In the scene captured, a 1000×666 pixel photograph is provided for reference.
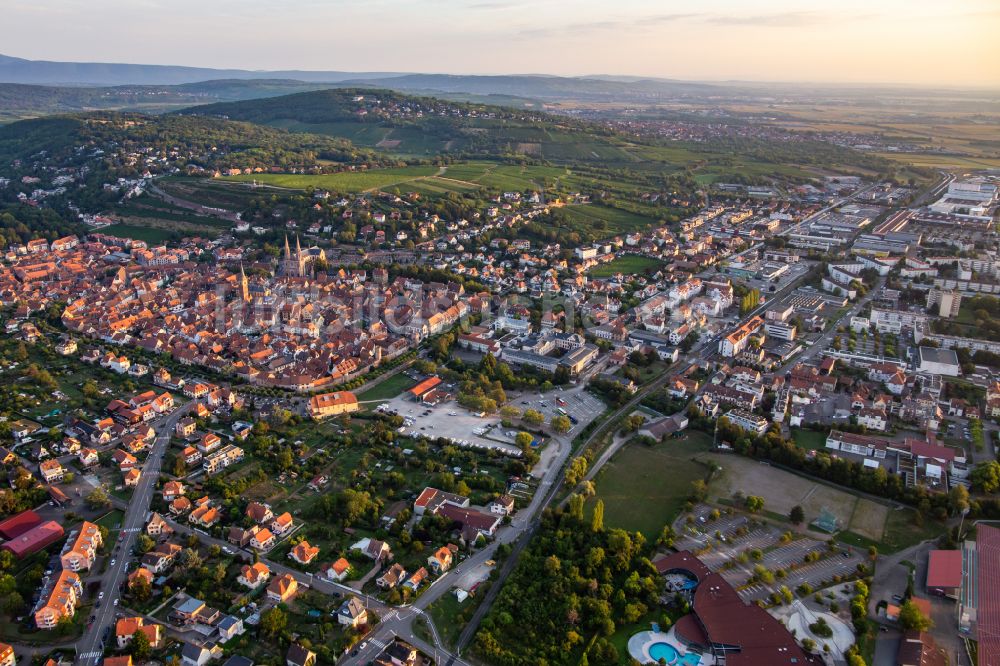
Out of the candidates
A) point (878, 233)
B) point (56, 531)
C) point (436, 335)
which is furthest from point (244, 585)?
point (878, 233)

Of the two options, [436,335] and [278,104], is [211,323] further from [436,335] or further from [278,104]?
[278,104]

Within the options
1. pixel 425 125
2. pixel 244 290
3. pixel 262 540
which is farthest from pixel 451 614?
pixel 425 125

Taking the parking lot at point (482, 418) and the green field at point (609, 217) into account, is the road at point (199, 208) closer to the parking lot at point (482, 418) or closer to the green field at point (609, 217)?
the green field at point (609, 217)

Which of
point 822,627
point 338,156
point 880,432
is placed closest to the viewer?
point 822,627

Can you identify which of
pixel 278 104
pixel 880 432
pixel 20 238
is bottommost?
pixel 880 432

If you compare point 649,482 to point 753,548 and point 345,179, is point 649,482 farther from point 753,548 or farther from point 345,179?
point 345,179
